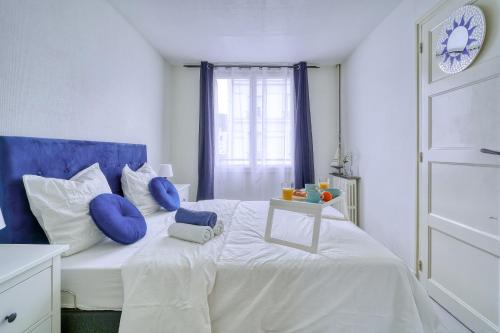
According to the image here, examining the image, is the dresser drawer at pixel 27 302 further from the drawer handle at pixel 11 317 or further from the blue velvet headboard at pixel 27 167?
the blue velvet headboard at pixel 27 167

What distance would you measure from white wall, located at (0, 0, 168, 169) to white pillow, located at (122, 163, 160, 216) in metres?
0.44

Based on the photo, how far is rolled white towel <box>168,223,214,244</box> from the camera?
4.88 feet

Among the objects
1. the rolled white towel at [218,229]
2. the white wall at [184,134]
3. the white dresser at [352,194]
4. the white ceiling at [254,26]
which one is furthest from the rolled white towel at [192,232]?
the white wall at [184,134]

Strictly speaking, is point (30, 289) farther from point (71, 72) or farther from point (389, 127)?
point (389, 127)

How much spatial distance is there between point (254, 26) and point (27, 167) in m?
2.44

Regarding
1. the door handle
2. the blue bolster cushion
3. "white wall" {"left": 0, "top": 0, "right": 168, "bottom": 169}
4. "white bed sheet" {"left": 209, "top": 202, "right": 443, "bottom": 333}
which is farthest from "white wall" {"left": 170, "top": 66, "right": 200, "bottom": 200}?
the door handle

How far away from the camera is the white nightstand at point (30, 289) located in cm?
90

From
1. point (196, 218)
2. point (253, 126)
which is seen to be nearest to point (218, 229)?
point (196, 218)

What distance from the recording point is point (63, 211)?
1373 mm

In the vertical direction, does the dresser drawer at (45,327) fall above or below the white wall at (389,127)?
below

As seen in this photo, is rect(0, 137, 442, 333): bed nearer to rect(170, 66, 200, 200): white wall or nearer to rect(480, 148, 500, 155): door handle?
rect(480, 148, 500, 155): door handle

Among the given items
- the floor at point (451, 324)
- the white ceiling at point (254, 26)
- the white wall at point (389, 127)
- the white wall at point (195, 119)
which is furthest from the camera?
the white wall at point (195, 119)

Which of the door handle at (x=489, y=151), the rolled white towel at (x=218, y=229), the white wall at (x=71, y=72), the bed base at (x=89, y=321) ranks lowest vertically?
the bed base at (x=89, y=321)

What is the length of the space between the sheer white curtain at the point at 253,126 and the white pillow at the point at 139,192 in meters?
1.67
